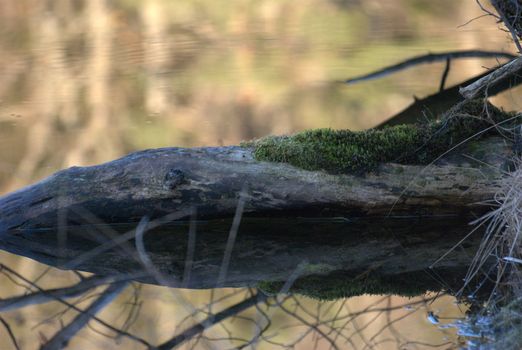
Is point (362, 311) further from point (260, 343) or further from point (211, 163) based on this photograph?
point (211, 163)

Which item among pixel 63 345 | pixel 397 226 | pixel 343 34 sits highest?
pixel 63 345

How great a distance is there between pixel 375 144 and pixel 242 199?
81cm

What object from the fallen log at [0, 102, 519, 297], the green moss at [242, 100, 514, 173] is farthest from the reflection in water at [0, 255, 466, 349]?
the green moss at [242, 100, 514, 173]

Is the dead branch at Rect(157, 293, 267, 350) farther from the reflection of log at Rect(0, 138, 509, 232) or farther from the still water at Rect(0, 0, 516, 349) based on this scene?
the reflection of log at Rect(0, 138, 509, 232)

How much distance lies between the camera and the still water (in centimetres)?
331

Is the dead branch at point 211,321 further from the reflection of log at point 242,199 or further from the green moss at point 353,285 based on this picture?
the reflection of log at point 242,199

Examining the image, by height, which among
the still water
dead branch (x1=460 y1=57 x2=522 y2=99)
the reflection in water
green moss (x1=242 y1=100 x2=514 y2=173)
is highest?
dead branch (x1=460 y1=57 x2=522 y2=99)

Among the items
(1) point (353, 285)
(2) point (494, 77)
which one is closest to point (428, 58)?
(2) point (494, 77)

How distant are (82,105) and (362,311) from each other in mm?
5420

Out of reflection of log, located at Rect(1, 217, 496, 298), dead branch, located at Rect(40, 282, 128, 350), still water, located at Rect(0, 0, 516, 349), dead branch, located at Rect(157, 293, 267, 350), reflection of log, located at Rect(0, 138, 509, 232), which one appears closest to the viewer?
dead branch, located at Rect(157, 293, 267, 350)

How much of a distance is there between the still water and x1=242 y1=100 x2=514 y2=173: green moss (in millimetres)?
1054

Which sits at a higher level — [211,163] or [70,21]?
[211,163]

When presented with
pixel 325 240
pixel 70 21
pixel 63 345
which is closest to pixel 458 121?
pixel 325 240

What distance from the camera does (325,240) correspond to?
14.3ft
